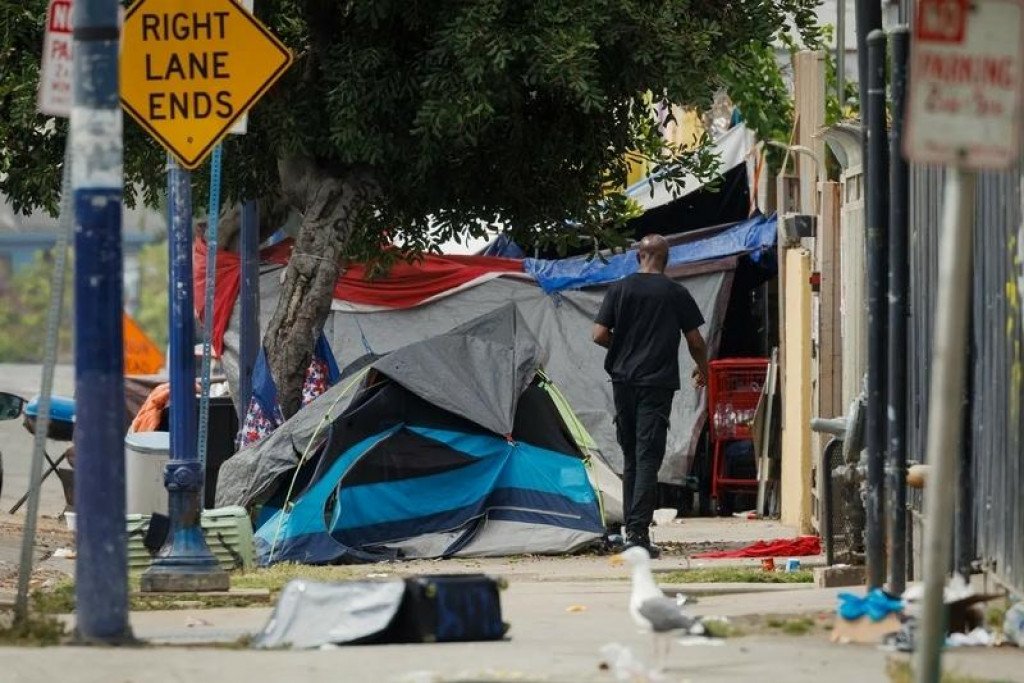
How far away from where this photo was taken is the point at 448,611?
8.02 meters

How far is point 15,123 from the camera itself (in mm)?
15008

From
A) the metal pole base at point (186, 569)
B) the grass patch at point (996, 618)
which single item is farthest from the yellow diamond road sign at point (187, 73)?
the grass patch at point (996, 618)

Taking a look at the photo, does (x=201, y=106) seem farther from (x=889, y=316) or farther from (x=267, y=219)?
(x=267, y=219)

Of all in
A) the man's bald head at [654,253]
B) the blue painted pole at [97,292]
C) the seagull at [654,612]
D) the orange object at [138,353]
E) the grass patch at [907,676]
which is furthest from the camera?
the orange object at [138,353]

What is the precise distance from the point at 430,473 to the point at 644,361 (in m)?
1.84

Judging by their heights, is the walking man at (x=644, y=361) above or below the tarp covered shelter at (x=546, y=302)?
below

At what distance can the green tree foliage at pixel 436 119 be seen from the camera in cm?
1433

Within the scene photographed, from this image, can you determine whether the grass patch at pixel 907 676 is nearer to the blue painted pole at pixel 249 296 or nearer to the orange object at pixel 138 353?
the blue painted pole at pixel 249 296

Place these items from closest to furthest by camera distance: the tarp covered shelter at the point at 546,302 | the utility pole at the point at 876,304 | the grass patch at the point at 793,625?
the grass patch at the point at 793,625 → the utility pole at the point at 876,304 → the tarp covered shelter at the point at 546,302

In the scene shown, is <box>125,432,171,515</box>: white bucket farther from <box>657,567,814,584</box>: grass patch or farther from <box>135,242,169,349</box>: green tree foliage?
<box>135,242,169,349</box>: green tree foliage

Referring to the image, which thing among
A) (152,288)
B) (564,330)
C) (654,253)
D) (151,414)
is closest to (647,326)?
(654,253)

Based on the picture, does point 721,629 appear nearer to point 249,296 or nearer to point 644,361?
point 644,361

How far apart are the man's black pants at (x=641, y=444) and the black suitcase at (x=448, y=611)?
485 centimetres

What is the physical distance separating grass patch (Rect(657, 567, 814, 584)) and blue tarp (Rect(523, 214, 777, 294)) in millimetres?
7295
